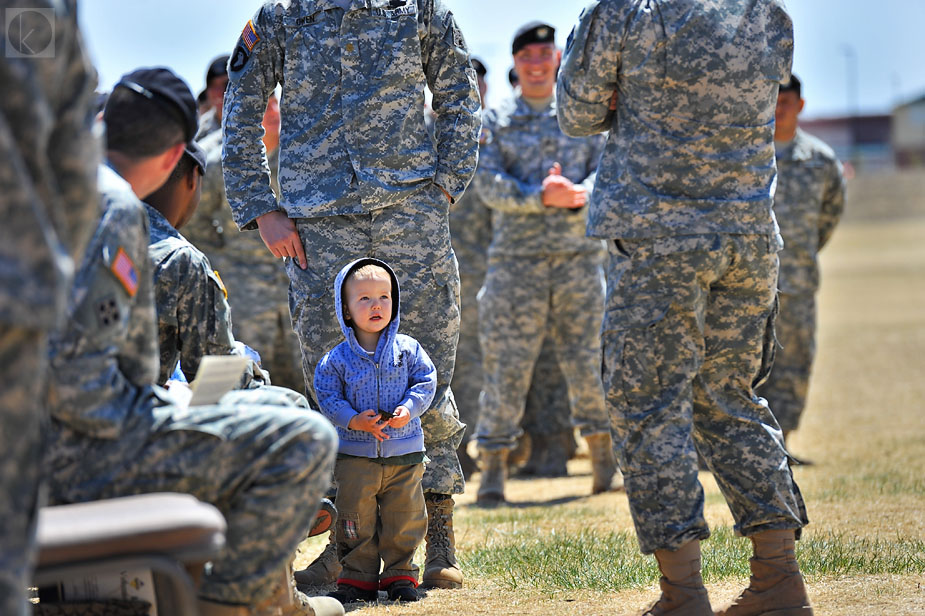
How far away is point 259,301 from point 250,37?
12.1 feet

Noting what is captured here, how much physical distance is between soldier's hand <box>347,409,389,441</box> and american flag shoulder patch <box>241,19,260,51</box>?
1599 millimetres

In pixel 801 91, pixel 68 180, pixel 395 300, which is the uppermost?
pixel 801 91

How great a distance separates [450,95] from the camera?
5164mm

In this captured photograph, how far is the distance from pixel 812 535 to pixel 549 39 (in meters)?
3.94

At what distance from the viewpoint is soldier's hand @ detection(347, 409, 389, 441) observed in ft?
14.8

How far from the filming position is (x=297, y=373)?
8.70m

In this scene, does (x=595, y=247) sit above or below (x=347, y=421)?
above

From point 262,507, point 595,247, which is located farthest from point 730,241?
point 595,247

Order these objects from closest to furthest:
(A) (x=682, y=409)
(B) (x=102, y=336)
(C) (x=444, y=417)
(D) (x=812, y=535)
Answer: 1. (B) (x=102, y=336)
2. (A) (x=682, y=409)
3. (C) (x=444, y=417)
4. (D) (x=812, y=535)

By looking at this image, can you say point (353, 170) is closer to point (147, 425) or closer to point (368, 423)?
point (368, 423)

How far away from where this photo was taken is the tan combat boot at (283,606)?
309 centimetres

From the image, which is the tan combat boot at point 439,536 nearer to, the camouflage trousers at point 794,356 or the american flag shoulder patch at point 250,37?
the american flag shoulder patch at point 250,37

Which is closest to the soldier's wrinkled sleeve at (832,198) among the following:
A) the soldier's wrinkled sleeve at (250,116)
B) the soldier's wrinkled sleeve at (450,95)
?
the soldier's wrinkled sleeve at (450,95)

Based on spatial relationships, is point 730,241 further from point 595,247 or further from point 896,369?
point 896,369
